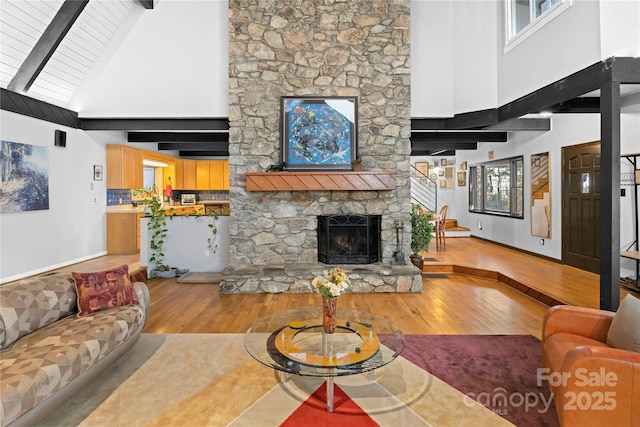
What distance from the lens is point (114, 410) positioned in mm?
2213

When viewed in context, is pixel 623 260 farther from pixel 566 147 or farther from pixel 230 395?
pixel 230 395

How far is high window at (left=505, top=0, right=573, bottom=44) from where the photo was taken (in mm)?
3947

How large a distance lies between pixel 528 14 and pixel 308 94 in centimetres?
317

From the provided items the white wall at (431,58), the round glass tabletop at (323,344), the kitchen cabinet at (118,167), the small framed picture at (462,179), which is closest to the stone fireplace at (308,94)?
the white wall at (431,58)

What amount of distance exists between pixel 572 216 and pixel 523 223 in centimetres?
130

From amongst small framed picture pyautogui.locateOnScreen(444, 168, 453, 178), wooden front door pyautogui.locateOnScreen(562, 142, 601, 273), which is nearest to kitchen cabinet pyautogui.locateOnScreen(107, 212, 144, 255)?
wooden front door pyautogui.locateOnScreen(562, 142, 601, 273)

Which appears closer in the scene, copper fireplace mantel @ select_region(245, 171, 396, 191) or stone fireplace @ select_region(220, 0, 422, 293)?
copper fireplace mantel @ select_region(245, 171, 396, 191)

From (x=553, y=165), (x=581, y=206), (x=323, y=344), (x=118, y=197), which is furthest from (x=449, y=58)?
(x=118, y=197)

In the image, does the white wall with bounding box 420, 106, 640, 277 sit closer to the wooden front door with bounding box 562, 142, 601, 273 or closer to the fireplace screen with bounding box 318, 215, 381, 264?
the wooden front door with bounding box 562, 142, 601, 273

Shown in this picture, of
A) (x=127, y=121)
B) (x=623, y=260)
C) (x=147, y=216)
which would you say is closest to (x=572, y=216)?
(x=623, y=260)

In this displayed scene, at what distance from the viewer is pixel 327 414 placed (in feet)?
7.10

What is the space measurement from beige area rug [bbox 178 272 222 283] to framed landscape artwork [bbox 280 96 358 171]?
2177 millimetres

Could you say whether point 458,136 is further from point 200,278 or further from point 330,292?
point 330,292

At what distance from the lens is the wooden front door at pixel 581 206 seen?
5.22m
